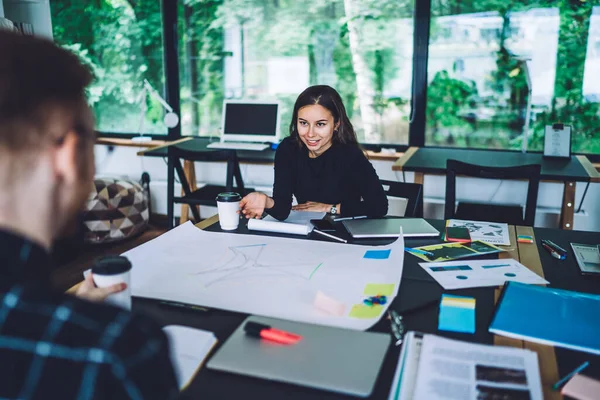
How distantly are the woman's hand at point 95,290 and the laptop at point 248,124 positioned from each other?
9.60 ft

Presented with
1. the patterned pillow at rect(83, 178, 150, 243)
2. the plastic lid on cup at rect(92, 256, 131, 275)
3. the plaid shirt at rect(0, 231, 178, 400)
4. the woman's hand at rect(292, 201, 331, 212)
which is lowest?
the patterned pillow at rect(83, 178, 150, 243)

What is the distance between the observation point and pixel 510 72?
367cm

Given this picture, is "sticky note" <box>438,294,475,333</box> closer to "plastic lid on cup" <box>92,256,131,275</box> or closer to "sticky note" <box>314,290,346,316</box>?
"sticky note" <box>314,290,346,316</box>

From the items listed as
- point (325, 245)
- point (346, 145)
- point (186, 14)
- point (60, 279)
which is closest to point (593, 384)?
point (325, 245)

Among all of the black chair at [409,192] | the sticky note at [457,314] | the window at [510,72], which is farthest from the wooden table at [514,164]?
the sticky note at [457,314]

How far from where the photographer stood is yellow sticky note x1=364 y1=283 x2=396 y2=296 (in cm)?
115

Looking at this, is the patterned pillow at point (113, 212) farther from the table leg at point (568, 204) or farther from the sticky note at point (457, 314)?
the sticky note at point (457, 314)

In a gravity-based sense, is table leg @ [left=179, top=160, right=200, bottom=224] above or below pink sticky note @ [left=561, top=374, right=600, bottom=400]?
below

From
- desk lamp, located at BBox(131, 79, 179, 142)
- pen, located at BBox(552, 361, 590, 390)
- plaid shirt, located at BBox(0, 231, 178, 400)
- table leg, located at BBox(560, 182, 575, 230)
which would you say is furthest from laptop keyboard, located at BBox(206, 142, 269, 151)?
plaid shirt, located at BBox(0, 231, 178, 400)

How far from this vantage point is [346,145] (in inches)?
92.2

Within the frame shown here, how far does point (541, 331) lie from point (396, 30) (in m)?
3.20

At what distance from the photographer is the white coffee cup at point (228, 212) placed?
1.67 meters

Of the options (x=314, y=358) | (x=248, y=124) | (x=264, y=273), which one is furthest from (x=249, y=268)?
(x=248, y=124)

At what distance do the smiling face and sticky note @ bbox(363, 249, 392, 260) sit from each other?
913 mm
